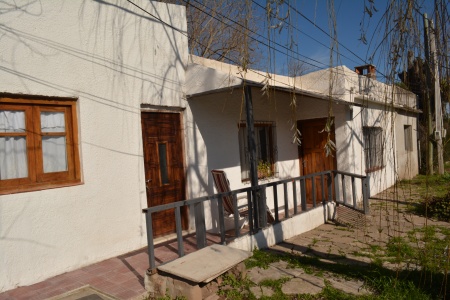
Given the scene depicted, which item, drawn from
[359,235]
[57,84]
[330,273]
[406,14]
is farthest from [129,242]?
[406,14]

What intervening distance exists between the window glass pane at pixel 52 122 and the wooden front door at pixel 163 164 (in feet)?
4.08

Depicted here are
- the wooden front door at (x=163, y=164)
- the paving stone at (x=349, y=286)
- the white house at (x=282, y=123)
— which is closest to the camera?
the paving stone at (x=349, y=286)

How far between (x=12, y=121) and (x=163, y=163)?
2.29 metres

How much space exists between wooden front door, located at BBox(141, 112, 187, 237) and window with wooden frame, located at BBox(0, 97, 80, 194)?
1193mm

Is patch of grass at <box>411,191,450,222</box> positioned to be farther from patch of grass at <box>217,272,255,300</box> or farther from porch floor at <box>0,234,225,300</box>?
porch floor at <box>0,234,225,300</box>

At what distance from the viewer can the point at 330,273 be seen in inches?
161

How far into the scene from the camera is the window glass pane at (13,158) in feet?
12.6

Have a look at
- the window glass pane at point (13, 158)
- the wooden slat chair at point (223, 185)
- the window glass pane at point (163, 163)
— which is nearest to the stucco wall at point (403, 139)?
the wooden slat chair at point (223, 185)

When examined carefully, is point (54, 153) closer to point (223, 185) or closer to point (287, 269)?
point (223, 185)

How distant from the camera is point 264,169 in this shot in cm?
771

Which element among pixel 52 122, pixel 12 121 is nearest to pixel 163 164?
pixel 52 122

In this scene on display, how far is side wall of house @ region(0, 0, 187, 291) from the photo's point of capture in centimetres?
381

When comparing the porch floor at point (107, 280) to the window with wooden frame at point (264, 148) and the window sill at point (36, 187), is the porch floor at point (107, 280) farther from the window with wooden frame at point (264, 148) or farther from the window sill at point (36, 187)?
the window with wooden frame at point (264, 148)

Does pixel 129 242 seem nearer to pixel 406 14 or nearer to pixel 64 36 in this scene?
pixel 64 36
